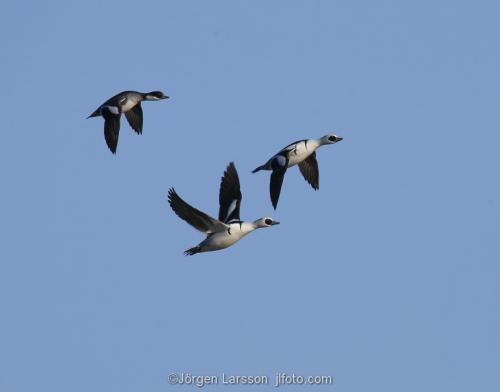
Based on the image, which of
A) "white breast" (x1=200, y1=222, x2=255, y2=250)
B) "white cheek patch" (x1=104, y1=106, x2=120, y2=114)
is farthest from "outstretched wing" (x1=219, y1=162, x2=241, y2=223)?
"white cheek patch" (x1=104, y1=106, x2=120, y2=114)

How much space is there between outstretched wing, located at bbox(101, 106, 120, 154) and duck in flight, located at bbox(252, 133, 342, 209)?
11.7 ft

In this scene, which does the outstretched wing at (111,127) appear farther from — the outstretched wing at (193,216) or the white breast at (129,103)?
the outstretched wing at (193,216)

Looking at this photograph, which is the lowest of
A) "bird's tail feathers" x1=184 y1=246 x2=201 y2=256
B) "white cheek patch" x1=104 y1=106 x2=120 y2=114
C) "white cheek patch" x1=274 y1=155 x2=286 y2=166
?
"bird's tail feathers" x1=184 y1=246 x2=201 y2=256

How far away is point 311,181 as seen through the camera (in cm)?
2956

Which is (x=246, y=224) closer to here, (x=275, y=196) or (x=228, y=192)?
(x=228, y=192)

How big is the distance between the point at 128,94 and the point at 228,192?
5.43m

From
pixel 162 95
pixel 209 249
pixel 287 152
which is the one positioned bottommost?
pixel 209 249

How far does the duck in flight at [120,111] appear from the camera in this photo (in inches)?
1078

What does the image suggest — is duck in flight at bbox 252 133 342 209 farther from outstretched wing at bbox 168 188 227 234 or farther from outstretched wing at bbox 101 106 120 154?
outstretched wing at bbox 168 188 227 234

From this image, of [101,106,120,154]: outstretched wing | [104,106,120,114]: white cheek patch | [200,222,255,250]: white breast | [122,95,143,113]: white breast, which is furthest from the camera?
[122,95,143,113]: white breast

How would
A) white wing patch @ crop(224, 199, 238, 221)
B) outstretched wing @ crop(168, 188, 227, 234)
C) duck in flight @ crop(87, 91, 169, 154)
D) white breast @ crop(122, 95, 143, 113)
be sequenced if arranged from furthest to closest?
1. white breast @ crop(122, 95, 143, 113)
2. duck in flight @ crop(87, 91, 169, 154)
3. white wing patch @ crop(224, 199, 238, 221)
4. outstretched wing @ crop(168, 188, 227, 234)

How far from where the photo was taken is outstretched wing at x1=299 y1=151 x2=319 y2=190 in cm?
2953

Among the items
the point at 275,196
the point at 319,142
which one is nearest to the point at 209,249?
the point at 275,196

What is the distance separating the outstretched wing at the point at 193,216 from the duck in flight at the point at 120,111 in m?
5.45
